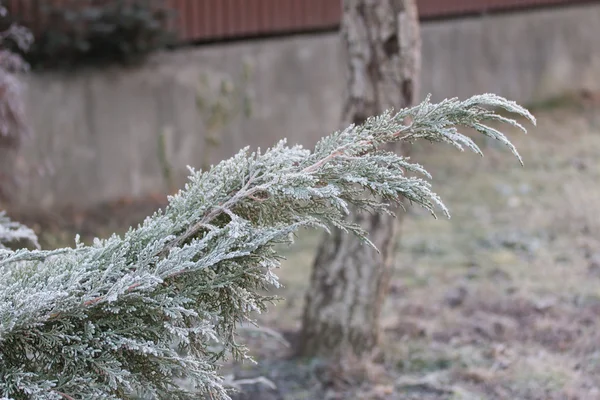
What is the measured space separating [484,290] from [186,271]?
3.63 m

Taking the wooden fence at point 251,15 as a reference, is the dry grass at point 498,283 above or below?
below

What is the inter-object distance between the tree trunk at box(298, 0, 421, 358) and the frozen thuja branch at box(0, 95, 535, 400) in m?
1.78

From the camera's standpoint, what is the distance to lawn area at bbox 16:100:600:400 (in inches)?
152

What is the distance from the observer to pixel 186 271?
6.43 feet

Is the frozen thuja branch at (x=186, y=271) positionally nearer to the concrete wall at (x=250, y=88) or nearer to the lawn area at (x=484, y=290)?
the lawn area at (x=484, y=290)

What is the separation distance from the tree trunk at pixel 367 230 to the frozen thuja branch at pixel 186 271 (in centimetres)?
178

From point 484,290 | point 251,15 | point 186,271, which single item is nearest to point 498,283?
point 484,290

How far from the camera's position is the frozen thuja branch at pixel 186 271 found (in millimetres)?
1919

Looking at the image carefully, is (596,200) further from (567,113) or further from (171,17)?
(171,17)

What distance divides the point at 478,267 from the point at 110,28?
4035 mm

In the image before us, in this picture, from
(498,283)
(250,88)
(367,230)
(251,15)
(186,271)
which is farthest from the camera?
(251,15)

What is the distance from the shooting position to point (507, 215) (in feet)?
22.2

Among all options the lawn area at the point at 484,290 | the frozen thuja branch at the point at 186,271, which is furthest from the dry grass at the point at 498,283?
the frozen thuja branch at the point at 186,271

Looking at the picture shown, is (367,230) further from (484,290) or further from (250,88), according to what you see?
(250,88)
